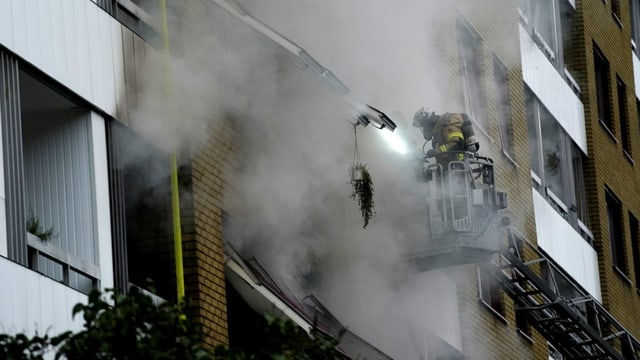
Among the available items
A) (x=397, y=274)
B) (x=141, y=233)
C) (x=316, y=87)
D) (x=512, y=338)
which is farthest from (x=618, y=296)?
(x=141, y=233)

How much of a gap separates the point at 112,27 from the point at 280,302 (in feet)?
8.09

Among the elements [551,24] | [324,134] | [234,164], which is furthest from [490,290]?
[234,164]

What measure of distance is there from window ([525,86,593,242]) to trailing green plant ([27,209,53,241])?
11667 millimetres

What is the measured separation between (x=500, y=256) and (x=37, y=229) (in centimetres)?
822

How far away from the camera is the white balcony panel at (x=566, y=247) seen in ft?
67.5

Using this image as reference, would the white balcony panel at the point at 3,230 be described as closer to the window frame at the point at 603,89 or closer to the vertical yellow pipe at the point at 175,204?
the vertical yellow pipe at the point at 175,204

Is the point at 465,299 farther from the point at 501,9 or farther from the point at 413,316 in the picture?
the point at 501,9

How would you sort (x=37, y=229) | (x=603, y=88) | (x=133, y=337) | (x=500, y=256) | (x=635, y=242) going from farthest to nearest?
Result: (x=635, y=242) → (x=603, y=88) → (x=500, y=256) → (x=37, y=229) → (x=133, y=337)

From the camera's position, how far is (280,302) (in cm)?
1201

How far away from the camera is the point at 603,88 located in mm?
25625

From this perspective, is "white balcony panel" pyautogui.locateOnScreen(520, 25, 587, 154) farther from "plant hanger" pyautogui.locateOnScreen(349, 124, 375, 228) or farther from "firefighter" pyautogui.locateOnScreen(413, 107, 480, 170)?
"plant hanger" pyautogui.locateOnScreen(349, 124, 375, 228)

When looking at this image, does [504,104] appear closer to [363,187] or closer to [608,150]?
[608,150]

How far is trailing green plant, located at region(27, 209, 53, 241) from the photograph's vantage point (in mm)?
9648

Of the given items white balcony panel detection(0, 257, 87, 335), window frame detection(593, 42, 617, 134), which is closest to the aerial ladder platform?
window frame detection(593, 42, 617, 134)
